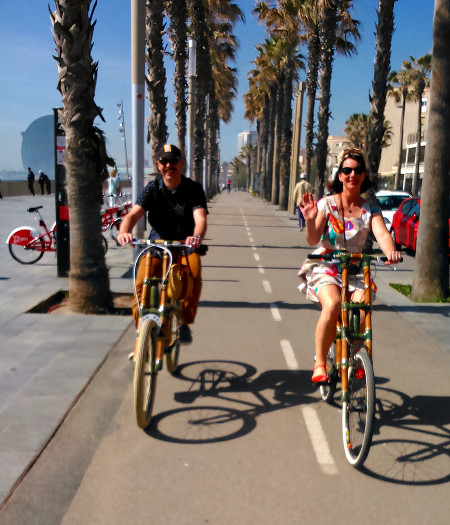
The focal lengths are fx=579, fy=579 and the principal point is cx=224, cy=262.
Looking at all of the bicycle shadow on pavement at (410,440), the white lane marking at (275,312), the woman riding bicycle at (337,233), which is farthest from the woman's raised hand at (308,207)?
the white lane marking at (275,312)

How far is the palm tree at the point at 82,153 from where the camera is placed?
7.45 m

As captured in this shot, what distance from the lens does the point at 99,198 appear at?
787 centimetres

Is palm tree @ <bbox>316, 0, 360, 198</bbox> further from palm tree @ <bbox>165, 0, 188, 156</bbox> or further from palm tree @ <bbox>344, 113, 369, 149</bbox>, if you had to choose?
palm tree @ <bbox>344, 113, 369, 149</bbox>

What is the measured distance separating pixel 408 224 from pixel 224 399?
11479 millimetres

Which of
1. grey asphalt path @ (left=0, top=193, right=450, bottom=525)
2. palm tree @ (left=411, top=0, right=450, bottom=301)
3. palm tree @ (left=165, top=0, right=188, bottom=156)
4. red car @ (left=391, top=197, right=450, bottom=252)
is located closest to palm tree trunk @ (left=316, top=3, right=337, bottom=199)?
palm tree @ (left=165, top=0, right=188, bottom=156)

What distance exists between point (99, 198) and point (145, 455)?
4.75 metres

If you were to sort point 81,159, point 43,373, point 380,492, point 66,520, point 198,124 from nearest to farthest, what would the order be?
point 66,520 < point 380,492 < point 43,373 < point 81,159 < point 198,124

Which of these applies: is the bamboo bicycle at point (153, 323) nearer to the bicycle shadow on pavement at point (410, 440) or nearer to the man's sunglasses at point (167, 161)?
the man's sunglasses at point (167, 161)

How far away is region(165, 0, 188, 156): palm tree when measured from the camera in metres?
20.1

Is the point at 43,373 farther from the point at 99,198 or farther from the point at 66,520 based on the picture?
the point at 99,198

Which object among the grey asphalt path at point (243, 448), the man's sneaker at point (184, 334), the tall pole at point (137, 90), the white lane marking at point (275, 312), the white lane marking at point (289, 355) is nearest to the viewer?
the grey asphalt path at point (243, 448)

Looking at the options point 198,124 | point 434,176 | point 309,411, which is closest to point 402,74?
point 198,124

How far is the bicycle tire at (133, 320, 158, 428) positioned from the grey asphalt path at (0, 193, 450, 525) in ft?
0.55

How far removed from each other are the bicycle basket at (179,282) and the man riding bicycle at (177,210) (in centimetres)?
5
